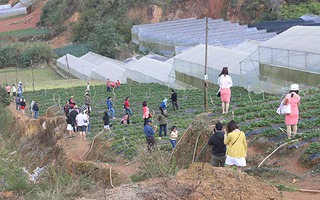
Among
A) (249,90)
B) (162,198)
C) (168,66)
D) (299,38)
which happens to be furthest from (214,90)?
(162,198)

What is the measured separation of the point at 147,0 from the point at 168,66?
3517 centimetres

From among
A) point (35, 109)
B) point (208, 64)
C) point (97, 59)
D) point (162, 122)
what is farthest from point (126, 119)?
point (97, 59)

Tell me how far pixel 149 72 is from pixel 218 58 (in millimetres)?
8954

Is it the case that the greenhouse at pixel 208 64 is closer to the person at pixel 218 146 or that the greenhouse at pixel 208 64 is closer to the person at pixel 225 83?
the person at pixel 225 83

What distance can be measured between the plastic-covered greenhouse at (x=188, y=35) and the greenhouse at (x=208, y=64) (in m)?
8.27

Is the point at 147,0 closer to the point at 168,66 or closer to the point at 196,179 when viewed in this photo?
the point at 168,66

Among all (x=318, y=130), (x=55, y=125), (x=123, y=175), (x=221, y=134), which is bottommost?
(x=55, y=125)

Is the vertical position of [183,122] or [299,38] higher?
[299,38]

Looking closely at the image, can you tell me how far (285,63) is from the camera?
2675 centimetres

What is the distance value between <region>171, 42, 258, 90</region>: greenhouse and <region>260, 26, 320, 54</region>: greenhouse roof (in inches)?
112

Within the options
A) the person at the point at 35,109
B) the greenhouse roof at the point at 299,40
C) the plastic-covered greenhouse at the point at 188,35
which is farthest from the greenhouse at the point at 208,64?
the person at the point at 35,109

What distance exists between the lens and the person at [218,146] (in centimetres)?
1126

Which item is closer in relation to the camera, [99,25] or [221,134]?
[221,134]

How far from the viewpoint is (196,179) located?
32.7 feet
